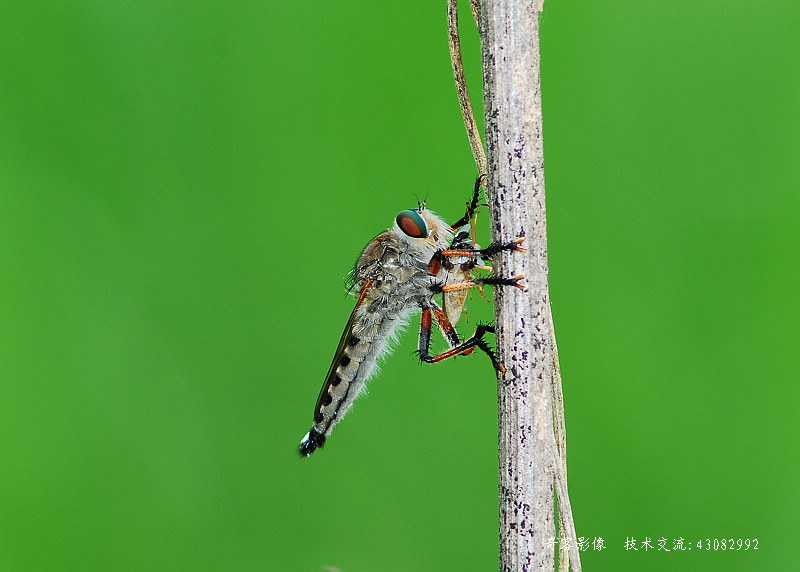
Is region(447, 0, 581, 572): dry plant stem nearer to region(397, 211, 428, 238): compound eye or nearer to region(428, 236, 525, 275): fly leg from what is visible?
region(428, 236, 525, 275): fly leg

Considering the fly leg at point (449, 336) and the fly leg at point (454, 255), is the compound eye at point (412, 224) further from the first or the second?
the fly leg at point (449, 336)

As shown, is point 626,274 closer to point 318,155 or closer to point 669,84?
point 669,84

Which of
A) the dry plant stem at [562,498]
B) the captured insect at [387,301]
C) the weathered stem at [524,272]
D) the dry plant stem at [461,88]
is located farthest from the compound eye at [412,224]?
the dry plant stem at [562,498]

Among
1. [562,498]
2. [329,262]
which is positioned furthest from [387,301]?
[562,498]

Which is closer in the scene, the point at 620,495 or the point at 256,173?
the point at 620,495

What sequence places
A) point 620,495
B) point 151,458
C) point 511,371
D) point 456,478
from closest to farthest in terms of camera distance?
point 511,371
point 620,495
point 456,478
point 151,458

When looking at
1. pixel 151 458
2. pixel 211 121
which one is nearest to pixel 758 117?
pixel 211 121

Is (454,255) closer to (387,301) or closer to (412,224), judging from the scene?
(412,224)
